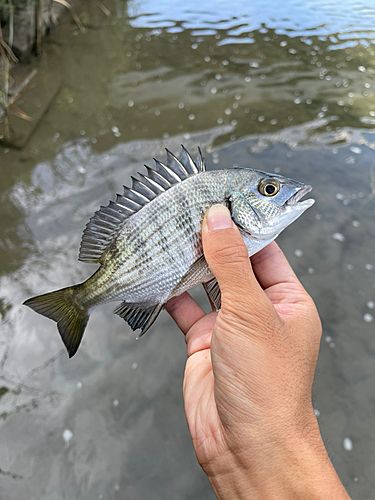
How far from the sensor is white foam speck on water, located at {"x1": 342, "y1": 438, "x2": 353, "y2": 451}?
324cm

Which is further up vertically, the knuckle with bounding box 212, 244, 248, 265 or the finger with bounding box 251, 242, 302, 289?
the knuckle with bounding box 212, 244, 248, 265

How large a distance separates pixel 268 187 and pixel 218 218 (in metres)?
0.32

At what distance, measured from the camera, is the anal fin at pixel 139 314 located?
86.0 inches

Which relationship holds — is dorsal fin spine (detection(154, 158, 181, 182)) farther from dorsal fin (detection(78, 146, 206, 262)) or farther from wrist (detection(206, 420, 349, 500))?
wrist (detection(206, 420, 349, 500))

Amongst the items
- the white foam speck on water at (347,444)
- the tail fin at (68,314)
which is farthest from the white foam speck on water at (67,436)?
the white foam speck on water at (347,444)

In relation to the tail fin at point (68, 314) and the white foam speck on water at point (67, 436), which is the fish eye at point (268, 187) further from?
the white foam speck on water at point (67, 436)

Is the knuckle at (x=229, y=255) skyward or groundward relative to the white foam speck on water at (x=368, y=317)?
skyward

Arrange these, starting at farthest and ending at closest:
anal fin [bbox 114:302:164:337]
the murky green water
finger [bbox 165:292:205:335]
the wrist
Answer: the murky green water
finger [bbox 165:292:205:335]
anal fin [bbox 114:302:164:337]
the wrist

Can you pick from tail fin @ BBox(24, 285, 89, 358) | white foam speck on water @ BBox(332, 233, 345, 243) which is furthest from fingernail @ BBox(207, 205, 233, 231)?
white foam speck on water @ BBox(332, 233, 345, 243)

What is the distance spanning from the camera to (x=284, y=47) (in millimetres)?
8016

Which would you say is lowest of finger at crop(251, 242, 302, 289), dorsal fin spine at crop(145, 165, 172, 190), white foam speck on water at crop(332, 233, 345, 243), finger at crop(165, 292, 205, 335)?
white foam speck on water at crop(332, 233, 345, 243)

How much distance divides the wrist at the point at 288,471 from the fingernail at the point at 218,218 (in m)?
0.94

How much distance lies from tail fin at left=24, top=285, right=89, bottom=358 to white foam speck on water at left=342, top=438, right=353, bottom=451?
220cm

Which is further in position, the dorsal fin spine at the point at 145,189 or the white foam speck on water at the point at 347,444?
the white foam speck on water at the point at 347,444
